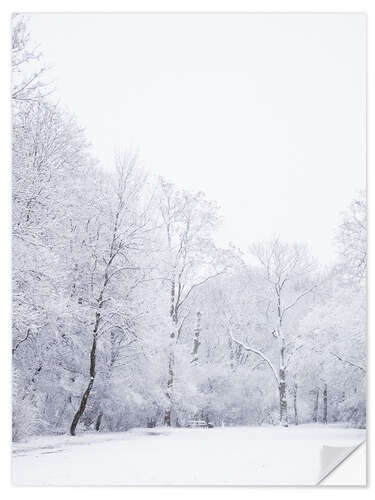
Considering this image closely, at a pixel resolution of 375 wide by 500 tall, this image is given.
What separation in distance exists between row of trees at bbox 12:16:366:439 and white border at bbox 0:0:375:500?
143mm

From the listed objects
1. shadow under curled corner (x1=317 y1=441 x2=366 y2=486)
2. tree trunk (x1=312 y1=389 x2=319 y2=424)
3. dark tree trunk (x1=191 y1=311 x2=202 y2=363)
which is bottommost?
shadow under curled corner (x1=317 y1=441 x2=366 y2=486)

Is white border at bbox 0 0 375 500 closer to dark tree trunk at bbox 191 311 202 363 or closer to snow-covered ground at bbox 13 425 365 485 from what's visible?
snow-covered ground at bbox 13 425 365 485

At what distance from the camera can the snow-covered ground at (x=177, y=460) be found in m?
5.45

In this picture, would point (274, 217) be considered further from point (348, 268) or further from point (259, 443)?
point (259, 443)

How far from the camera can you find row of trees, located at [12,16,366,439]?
6.14 metres

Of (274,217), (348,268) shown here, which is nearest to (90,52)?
(274,217)

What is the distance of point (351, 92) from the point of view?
6152mm

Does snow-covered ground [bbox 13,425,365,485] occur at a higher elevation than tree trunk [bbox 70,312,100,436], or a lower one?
lower

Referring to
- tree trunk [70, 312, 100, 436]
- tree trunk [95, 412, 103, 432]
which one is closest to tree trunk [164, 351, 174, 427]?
tree trunk [95, 412, 103, 432]

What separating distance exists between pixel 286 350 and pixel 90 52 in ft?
14.8

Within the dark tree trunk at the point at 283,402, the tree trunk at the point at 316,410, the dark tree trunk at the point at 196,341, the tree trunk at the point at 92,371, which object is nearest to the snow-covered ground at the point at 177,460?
the tree trunk at the point at 316,410
